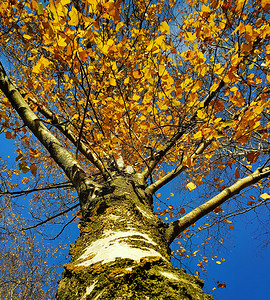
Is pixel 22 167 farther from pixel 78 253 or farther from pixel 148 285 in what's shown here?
pixel 148 285

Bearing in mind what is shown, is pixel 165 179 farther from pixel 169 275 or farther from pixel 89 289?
pixel 89 289

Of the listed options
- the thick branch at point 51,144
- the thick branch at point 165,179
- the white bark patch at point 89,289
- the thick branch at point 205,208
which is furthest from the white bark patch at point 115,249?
the thick branch at point 165,179

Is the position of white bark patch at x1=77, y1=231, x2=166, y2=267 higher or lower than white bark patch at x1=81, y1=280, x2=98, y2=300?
higher

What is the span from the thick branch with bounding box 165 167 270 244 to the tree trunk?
0.13m

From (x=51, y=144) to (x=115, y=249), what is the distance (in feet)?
4.98

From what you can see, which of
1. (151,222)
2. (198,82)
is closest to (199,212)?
(151,222)

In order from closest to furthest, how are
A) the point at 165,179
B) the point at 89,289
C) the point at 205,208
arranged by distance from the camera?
the point at 89,289, the point at 205,208, the point at 165,179

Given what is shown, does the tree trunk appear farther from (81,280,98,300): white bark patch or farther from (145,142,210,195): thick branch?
(145,142,210,195): thick branch

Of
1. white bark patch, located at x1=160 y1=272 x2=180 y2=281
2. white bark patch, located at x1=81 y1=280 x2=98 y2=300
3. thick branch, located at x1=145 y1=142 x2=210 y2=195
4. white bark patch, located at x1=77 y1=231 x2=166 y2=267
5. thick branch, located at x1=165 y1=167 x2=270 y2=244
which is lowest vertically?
white bark patch, located at x1=81 y1=280 x2=98 y2=300

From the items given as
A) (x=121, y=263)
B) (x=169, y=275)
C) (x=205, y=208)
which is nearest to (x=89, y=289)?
(x=121, y=263)

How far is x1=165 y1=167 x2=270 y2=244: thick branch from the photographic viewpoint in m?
1.82

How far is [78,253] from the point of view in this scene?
1.35 m

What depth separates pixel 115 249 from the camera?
109 centimetres

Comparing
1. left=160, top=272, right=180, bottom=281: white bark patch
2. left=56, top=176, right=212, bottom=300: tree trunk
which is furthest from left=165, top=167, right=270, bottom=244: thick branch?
left=160, top=272, right=180, bottom=281: white bark patch
